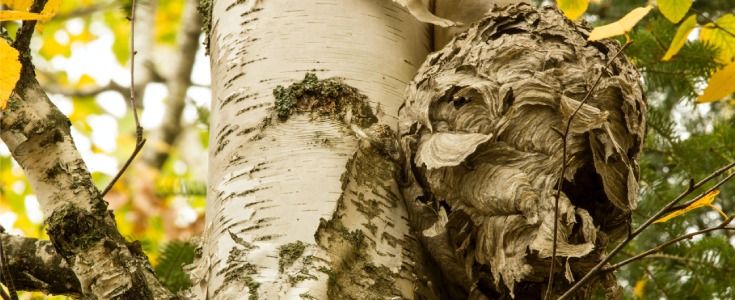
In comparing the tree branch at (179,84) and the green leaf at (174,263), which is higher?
the tree branch at (179,84)

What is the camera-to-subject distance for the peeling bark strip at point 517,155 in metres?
1.80

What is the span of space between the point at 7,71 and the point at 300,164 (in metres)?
0.65

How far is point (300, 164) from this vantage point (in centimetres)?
187

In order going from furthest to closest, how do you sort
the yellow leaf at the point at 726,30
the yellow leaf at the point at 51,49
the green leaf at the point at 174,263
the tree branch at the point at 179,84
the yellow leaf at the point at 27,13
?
the yellow leaf at the point at 51,49
the tree branch at the point at 179,84
the green leaf at the point at 174,263
the yellow leaf at the point at 726,30
the yellow leaf at the point at 27,13

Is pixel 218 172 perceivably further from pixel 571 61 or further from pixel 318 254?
pixel 571 61

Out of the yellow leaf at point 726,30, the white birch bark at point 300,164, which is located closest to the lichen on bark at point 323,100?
the white birch bark at point 300,164

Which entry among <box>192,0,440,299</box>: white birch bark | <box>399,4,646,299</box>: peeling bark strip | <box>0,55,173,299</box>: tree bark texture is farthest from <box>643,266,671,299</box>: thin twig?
<box>0,55,173,299</box>: tree bark texture

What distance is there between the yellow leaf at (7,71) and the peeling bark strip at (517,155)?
2.89 feet

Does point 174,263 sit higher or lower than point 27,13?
lower

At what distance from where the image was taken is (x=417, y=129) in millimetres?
1976

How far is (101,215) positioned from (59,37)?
920 cm

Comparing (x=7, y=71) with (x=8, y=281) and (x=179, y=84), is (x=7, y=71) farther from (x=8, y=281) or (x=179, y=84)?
(x=179, y=84)

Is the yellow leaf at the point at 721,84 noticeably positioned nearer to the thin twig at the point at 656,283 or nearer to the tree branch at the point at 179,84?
the thin twig at the point at 656,283

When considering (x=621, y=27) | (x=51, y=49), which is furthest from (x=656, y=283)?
(x=51, y=49)
